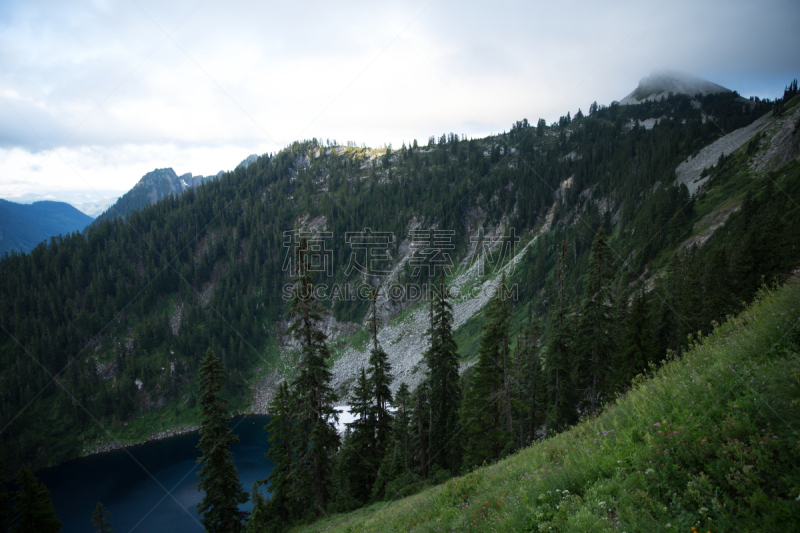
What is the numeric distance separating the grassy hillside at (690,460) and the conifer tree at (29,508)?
2858 cm

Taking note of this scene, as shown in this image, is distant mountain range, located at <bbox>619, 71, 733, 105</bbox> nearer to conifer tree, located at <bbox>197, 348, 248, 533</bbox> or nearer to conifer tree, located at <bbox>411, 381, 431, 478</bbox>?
conifer tree, located at <bbox>411, 381, 431, 478</bbox>

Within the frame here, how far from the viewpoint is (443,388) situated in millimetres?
24625

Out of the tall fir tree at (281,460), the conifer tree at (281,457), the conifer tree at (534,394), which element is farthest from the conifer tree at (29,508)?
the conifer tree at (534,394)

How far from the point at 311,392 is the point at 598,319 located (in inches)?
707

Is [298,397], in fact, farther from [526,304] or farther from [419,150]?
[419,150]

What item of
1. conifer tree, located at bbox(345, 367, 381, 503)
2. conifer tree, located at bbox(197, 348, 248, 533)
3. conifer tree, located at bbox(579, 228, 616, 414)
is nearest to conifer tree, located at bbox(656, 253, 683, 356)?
conifer tree, located at bbox(579, 228, 616, 414)

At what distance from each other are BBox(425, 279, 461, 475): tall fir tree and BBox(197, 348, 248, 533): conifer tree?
13195mm

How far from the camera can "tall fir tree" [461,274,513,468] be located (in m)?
20.1

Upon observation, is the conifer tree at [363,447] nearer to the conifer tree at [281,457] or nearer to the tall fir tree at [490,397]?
the conifer tree at [281,457]

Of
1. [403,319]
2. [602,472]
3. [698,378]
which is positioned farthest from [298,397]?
[403,319]

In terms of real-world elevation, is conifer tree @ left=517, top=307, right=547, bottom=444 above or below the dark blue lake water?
above

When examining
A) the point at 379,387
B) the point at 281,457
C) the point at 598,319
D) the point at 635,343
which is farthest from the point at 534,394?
the point at 281,457

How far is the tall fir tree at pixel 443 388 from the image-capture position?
23.8 metres

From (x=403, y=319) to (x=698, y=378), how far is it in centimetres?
8751
